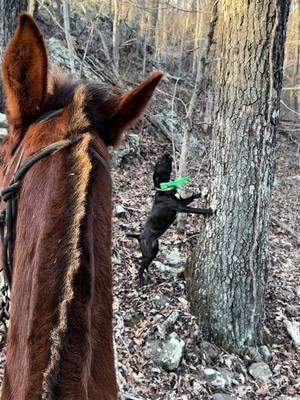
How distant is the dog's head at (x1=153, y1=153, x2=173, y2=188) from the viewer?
6359 millimetres

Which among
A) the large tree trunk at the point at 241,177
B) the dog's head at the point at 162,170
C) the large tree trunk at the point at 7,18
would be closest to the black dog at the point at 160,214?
the dog's head at the point at 162,170

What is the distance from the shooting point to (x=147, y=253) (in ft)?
18.8

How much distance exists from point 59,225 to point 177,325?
4047 millimetres

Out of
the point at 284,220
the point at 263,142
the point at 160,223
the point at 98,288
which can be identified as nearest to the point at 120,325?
the point at 160,223

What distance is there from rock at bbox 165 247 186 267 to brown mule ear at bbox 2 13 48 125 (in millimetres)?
4930

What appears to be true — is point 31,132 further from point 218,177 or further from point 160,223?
point 160,223

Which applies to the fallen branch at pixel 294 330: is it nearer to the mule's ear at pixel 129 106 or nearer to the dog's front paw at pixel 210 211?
the dog's front paw at pixel 210 211

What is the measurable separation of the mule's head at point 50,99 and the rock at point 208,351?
3.77 metres

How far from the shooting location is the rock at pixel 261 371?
4.71 meters

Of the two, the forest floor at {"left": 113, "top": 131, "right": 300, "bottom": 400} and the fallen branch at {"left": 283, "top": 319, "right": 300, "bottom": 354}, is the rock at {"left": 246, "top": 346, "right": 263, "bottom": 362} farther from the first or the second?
the fallen branch at {"left": 283, "top": 319, "right": 300, "bottom": 354}

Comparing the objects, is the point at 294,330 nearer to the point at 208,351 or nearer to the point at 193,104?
the point at 208,351

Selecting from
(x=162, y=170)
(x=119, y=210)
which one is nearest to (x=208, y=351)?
(x=162, y=170)

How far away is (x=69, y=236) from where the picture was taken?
1252 mm

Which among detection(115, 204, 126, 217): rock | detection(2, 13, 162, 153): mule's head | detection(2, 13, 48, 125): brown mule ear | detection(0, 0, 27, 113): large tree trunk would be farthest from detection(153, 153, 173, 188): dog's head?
detection(2, 13, 48, 125): brown mule ear
